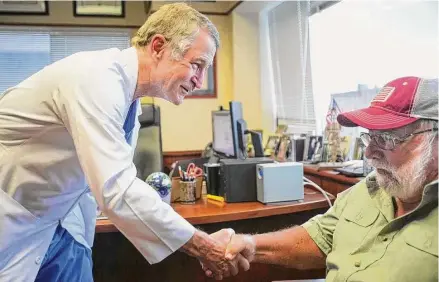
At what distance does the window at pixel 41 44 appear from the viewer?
4.34 m

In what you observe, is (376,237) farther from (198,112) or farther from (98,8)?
(98,8)

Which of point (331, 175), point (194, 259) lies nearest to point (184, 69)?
point (194, 259)

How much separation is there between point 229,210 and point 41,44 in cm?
319

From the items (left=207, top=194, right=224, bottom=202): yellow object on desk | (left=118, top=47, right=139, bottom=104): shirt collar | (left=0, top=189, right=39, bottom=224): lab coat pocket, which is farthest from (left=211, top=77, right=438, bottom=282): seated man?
(left=0, top=189, right=39, bottom=224): lab coat pocket

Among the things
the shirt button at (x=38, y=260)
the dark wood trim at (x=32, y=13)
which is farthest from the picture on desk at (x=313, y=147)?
the dark wood trim at (x=32, y=13)

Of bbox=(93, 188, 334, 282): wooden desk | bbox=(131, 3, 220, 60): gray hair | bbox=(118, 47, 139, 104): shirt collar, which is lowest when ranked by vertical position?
bbox=(93, 188, 334, 282): wooden desk

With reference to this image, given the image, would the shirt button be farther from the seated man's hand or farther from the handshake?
the seated man's hand

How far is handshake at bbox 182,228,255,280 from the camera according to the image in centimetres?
137

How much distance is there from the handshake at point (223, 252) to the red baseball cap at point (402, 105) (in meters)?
0.56

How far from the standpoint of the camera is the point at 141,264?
202 cm

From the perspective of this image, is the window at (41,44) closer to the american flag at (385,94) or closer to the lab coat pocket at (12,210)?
the lab coat pocket at (12,210)

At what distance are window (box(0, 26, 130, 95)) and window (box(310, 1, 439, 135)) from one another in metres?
2.18

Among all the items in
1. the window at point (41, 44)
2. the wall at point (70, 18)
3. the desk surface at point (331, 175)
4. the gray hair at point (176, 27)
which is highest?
the wall at point (70, 18)

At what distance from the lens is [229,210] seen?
6.55 ft
